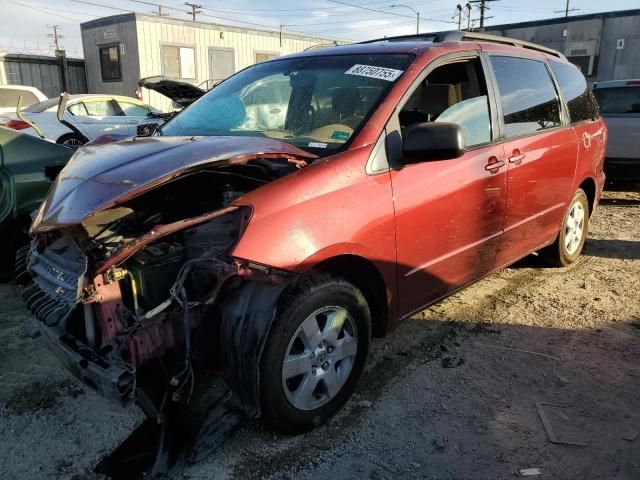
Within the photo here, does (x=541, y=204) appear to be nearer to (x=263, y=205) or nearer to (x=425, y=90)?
(x=425, y=90)

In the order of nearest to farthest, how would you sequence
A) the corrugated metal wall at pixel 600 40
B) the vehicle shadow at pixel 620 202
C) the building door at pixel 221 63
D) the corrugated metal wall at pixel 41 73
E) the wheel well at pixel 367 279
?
1. the wheel well at pixel 367 279
2. the vehicle shadow at pixel 620 202
3. the corrugated metal wall at pixel 41 73
4. the building door at pixel 221 63
5. the corrugated metal wall at pixel 600 40

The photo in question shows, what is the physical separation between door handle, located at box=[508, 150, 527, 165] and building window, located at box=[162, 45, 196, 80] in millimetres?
17465

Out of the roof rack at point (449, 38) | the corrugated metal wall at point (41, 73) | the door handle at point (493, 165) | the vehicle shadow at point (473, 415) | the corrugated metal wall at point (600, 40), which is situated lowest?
the vehicle shadow at point (473, 415)

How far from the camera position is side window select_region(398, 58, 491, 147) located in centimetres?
346

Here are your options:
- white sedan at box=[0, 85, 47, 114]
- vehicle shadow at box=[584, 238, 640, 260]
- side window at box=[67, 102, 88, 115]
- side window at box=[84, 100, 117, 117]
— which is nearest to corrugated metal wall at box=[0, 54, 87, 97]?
white sedan at box=[0, 85, 47, 114]

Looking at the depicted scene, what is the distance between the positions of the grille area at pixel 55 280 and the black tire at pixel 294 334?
0.86 m

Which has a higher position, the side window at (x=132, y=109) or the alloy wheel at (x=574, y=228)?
the side window at (x=132, y=109)

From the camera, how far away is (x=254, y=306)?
2.35m

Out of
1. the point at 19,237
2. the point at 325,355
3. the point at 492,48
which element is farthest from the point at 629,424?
the point at 19,237

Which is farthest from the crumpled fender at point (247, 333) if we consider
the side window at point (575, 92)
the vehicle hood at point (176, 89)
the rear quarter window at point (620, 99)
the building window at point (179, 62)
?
the building window at point (179, 62)

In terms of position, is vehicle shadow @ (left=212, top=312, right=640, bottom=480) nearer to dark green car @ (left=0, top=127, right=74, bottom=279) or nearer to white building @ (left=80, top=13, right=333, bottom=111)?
dark green car @ (left=0, top=127, right=74, bottom=279)

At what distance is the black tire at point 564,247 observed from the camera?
15.7 feet

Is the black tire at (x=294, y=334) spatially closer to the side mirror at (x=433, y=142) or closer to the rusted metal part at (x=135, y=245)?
the rusted metal part at (x=135, y=245)

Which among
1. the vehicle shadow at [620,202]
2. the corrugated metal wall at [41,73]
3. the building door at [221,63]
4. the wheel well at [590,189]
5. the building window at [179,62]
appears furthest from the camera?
the building door at [221,63]
